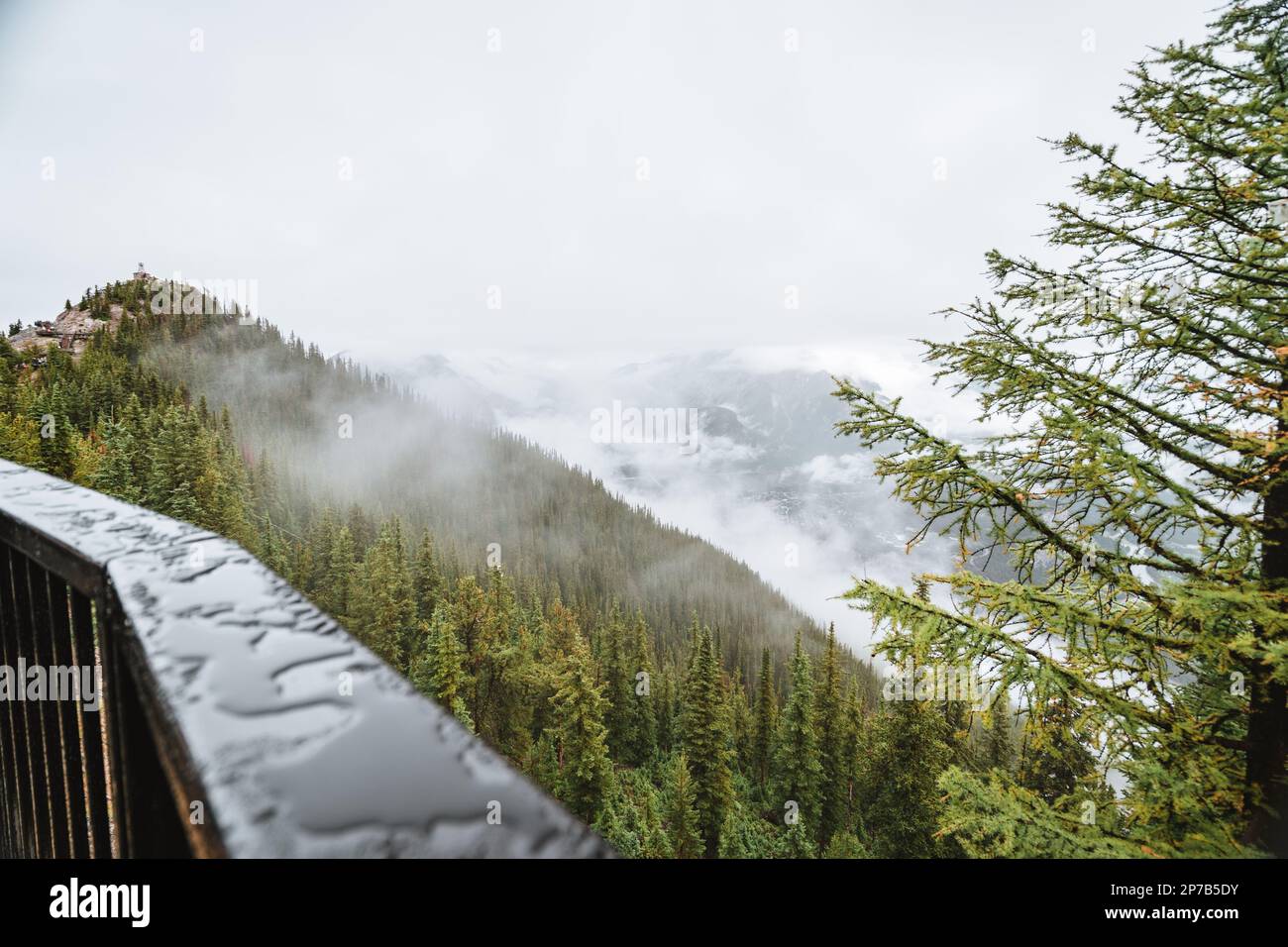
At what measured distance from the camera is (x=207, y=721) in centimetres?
95

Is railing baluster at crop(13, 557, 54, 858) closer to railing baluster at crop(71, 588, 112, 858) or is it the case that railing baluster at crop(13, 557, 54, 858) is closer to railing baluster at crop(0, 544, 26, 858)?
railing baluster at crop(0, 544, 26, 858)

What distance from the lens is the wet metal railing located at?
31.9 inches

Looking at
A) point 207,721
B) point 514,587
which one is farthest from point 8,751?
point 514,587

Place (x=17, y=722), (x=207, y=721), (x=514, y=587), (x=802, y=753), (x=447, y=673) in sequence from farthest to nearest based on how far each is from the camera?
1. (x=514, y=587)
2. (x=802, y=753)
3. (x=447, y=673)
4. (x=17, y=722)
5. (x=207, y=721)

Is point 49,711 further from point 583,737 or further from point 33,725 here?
point 583,737

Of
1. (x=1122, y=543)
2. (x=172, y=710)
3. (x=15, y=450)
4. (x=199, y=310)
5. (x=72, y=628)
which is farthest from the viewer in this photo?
(x=199, y=310)

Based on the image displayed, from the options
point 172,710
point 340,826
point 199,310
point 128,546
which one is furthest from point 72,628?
point 199,310

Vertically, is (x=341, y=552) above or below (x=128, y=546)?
below

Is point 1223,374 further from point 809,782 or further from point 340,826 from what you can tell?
point 809,782

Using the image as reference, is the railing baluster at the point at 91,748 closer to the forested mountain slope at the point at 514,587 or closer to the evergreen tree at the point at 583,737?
the forested mountain slope at the point at 514,587

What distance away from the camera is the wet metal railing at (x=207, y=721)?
31.9 inches

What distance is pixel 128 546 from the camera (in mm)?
1577

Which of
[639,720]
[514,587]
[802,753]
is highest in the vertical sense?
[514,587]

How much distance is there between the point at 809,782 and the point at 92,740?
141 ft
